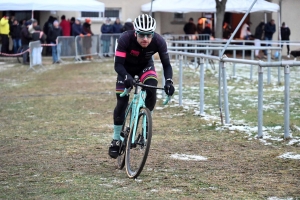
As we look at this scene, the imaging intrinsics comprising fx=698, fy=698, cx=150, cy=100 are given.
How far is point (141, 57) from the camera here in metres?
7.32

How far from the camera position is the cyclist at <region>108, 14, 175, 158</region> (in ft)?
22.7

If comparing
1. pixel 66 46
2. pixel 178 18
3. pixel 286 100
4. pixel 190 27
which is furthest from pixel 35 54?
pixel 286 100

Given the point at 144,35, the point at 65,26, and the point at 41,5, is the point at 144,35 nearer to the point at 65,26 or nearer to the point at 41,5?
the point at 41,5

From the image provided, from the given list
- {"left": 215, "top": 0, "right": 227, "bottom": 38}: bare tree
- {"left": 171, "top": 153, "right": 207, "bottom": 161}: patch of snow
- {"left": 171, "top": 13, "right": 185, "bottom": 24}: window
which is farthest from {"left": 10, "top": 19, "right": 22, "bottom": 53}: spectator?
{"left": 171, "top": 153, "right": 207, "bottom": 161}: patch of snow

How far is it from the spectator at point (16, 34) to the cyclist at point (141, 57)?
23.0 metres

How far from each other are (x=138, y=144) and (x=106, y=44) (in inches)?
942

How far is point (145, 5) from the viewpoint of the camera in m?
35.7

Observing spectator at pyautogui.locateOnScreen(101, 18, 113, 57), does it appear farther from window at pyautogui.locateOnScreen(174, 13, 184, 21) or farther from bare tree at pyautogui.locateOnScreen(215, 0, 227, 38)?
window at pyautogui.locateOnScreen(174, 13, 184, 21)

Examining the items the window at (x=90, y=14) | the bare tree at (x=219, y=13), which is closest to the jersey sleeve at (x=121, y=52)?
the bare tree at (x=219, y=13)

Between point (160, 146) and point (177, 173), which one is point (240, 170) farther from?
point (160, 146)

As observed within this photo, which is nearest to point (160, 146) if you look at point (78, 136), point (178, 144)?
point (178, 144)

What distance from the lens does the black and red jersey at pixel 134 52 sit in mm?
7133

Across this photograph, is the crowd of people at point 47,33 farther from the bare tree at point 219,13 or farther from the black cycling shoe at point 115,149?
the black cycling shoe at point 115,149

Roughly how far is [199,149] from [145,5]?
2734 cm
